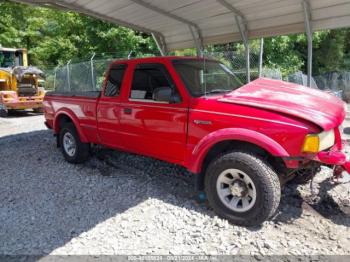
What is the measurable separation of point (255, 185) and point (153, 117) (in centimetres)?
181

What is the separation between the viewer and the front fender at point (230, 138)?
392cm

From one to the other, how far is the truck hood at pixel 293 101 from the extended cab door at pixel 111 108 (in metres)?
1.98

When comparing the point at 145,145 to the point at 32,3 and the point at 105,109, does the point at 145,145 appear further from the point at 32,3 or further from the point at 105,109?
the point at 32,3

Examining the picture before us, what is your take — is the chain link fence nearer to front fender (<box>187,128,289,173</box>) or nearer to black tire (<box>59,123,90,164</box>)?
black tire (<box>59,123,90,164</box>)

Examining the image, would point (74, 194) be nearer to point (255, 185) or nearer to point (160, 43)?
point (255, 185)

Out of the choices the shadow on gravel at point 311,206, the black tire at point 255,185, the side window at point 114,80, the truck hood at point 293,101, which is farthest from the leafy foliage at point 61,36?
the shadow on gravel at point 311,206

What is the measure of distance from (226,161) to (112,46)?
17.7 meters

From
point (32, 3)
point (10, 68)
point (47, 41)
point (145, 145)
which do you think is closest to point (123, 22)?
point (32, 3)

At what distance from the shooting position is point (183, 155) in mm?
4789

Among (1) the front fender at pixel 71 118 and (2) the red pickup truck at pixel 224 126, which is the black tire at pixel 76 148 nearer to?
(1) the front fender at pixel 71 118

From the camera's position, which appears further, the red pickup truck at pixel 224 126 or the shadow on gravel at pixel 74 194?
the shadow on gravel at pixel 74 194

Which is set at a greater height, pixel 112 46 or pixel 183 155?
pixel 112 46

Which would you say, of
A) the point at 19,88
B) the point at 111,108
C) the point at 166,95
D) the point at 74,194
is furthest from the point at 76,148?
the point at 19,88

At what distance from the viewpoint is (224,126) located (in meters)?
4.30
